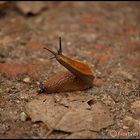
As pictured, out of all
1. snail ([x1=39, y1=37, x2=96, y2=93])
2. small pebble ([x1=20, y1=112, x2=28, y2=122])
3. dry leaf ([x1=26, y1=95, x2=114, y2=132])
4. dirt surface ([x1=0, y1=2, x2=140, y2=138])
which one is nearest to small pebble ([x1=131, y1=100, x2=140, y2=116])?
dirt surface ([x1=0, y1=2, x2=140, y2=138])

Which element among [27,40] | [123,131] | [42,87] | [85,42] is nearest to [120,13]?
[85,42]

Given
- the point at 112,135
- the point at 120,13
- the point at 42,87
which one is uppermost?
the point at 120,13

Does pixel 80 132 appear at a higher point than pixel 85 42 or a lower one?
lower

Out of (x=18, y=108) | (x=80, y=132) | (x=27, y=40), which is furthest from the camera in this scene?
(x=27, y=40)

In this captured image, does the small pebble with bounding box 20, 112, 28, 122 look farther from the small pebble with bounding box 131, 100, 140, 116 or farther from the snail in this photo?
the small pebble with bounding box 131, 100, 140, 116

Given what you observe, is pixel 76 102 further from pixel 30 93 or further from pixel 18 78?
pixel 18 78

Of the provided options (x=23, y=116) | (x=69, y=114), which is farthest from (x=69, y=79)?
(x=23, y=116)
